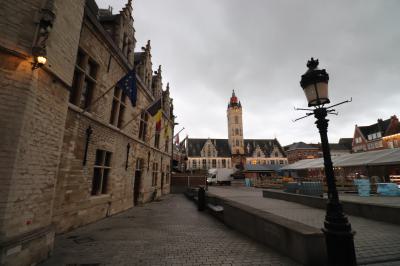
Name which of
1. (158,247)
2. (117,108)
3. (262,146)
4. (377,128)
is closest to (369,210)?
(158,247)

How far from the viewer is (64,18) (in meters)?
5.17

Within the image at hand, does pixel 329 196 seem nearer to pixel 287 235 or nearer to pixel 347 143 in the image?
pixel 287 235

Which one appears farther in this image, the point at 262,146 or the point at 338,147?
the point at 338,147

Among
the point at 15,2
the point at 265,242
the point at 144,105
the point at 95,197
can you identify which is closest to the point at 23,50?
the point at 15,2

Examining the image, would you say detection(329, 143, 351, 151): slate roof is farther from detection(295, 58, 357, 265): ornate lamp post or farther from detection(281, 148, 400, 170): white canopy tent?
detection(295, 58, 357, 265): ornate lamp post

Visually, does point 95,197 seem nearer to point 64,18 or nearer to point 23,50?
point 23,50

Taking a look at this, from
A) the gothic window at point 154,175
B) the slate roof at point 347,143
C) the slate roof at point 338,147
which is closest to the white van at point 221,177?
the gothic window at point 154,175

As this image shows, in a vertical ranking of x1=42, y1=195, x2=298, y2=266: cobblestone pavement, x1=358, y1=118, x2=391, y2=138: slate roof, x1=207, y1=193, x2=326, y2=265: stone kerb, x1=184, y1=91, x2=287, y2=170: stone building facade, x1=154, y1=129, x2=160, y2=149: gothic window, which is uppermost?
x1=358, y1=118, x2=391, y2=138: slate roof

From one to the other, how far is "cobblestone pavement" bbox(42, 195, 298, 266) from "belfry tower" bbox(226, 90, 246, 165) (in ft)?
187

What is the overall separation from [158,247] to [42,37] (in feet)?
18.6

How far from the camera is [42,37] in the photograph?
4.30m

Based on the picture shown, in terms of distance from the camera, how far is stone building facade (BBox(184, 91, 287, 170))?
62119mm

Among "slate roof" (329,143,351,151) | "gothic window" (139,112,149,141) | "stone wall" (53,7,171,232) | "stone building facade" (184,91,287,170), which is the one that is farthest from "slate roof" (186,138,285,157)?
"stone wall" (53,7,171,232)

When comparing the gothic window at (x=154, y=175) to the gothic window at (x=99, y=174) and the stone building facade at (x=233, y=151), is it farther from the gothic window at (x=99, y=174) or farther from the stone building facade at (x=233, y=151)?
the stone building facade at (x=233, y=151)
